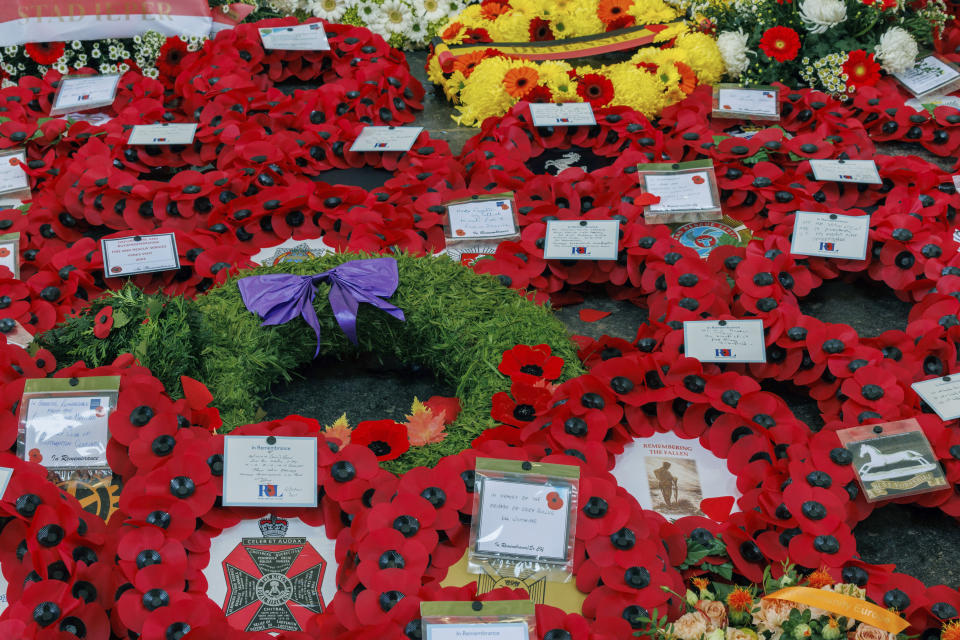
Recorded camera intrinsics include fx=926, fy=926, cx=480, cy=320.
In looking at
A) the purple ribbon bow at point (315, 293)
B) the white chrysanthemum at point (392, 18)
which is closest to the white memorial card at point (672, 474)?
the purple ribbon bow at point (315, 293)

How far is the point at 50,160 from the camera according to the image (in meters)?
3.36

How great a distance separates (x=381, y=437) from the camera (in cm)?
214

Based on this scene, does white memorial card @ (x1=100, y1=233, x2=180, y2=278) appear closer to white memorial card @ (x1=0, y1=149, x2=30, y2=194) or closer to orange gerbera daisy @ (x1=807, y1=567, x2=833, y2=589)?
white memorial card @ (x1=0, y1=149, x2=30, y2=194)

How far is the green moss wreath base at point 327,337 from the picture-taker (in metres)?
2.24

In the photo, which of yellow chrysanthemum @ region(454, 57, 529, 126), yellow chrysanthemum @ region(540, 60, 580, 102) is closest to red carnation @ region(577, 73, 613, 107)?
yellow chrysanthemum @ region(540, 60, 580, 102)

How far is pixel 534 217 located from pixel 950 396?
4.24 feet

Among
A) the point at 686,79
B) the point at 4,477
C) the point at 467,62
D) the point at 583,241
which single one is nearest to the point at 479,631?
the point at 4,477

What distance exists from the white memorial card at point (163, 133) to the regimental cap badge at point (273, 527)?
5.98 ft

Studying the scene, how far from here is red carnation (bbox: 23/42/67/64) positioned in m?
4.07

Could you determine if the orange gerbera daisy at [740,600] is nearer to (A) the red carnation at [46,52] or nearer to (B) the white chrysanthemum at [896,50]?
(B) the white chrysanthemum at [896,50]

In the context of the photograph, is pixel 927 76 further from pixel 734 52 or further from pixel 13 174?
pixel 13 174

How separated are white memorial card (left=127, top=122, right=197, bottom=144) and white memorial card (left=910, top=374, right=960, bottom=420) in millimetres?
2544

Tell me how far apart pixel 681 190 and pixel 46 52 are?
287cm

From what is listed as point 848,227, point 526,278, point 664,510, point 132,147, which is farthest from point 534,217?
point 132,147
